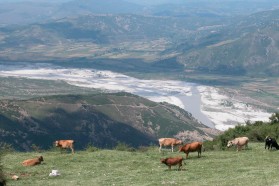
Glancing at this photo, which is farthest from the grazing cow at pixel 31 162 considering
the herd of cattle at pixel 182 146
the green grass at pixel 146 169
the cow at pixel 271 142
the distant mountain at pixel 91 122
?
the distant mountain at pixel 91 122

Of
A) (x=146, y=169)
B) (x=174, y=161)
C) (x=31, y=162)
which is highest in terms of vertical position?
(x=174, y=161)

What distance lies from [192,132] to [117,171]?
130282 millimetres

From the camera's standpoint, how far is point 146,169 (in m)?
29.8

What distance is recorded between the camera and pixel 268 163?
29.0m

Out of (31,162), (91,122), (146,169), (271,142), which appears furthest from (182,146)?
(91,122)

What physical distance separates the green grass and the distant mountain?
10001 centimetres

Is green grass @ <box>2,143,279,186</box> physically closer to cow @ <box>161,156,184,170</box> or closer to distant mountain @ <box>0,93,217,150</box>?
cow @ <box>161,156,184,170</box>

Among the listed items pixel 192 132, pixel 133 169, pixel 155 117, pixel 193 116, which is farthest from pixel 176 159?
pixel 193 116

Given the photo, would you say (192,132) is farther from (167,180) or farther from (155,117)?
(167,180)

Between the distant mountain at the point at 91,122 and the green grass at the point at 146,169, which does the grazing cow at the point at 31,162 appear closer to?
the green grass at the point at 146,169

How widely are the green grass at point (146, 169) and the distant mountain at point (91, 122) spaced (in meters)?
100

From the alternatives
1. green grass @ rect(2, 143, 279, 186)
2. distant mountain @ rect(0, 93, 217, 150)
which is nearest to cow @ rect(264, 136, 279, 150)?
green grass @ rect(2, 143, 279, 186)

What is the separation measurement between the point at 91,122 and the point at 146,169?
130 m

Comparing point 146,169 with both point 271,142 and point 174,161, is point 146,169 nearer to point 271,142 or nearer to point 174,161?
point 174,161
